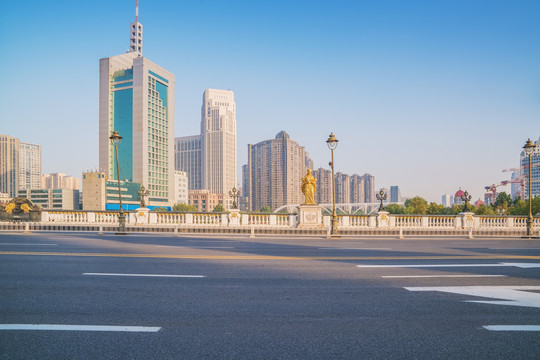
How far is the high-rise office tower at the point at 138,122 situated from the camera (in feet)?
504

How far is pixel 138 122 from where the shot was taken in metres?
155

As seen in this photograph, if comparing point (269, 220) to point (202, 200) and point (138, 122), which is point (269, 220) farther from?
point (202, 200)

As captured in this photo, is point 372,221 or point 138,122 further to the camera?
point 138,122

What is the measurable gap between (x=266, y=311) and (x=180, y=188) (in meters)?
193

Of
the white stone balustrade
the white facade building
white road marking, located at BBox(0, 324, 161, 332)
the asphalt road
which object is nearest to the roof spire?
the white facade building

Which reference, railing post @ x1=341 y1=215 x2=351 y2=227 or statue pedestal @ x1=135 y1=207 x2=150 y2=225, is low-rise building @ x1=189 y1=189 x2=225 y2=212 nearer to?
statue pedestal @ x1=135 y1=207 x2=150 y2=225

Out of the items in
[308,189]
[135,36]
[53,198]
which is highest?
[135,36]

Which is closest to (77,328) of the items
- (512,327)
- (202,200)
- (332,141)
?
(512,327)

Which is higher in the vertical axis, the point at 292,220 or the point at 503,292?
the point at 503,292

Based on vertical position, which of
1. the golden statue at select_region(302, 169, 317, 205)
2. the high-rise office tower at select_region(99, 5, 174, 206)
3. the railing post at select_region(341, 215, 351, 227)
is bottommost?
the railing post at select_region(341, 215, 351, 227)

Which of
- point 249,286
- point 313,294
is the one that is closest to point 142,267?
point 249,286

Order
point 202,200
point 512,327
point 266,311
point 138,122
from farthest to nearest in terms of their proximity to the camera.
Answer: point 202,200 → point 138,122 → point 266,311 → point 512,327

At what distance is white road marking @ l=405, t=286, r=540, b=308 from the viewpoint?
18.6 feet

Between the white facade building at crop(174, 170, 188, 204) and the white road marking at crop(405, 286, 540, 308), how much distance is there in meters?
188
